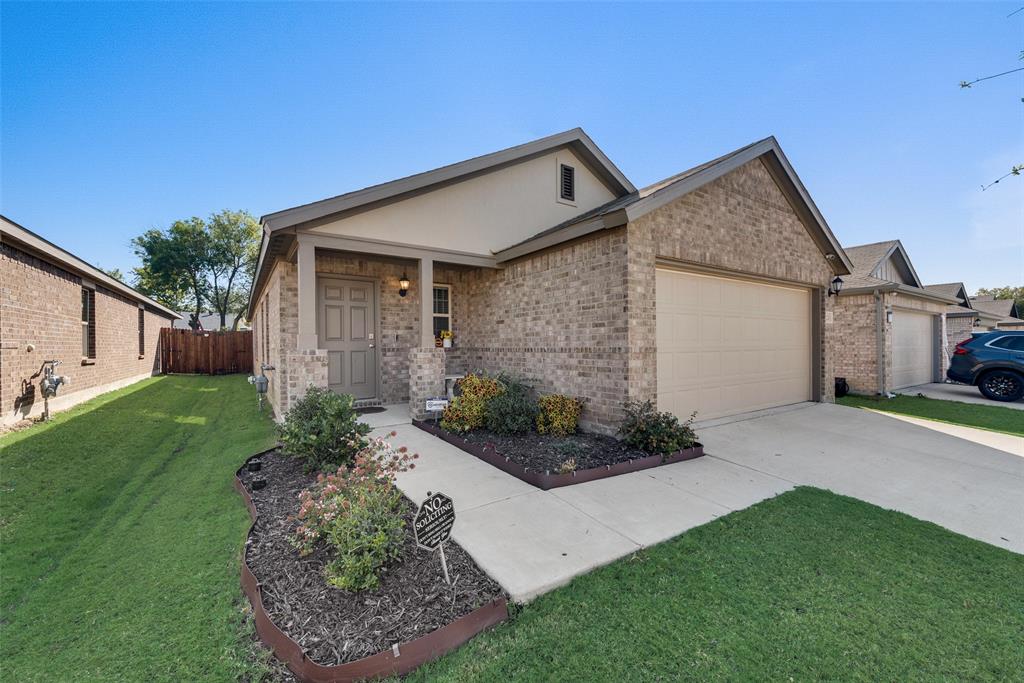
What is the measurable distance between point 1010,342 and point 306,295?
1552 centimetres

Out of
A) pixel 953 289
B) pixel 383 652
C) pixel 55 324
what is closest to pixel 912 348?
pixel 953 289

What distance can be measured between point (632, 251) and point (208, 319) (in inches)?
1813

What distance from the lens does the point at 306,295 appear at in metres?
6.10

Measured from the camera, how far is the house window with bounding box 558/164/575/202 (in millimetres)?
8820

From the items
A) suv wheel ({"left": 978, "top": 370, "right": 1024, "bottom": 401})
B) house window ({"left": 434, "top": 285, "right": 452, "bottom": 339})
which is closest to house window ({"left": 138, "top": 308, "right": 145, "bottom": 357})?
house window ({"left": 434, "top": 285, "right": 452, "bottom": 339})

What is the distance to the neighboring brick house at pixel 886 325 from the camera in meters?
10.4

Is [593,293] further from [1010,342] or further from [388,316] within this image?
[1010,342]

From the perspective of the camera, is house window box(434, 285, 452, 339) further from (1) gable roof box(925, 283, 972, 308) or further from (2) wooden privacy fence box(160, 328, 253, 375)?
(1) gable roof box(925, 283, 972, 308)

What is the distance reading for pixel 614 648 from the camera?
2074 millimetres

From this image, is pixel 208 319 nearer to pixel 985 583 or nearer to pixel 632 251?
pixel 632 251

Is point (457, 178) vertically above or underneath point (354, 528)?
above

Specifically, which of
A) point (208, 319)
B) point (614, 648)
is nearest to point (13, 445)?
point (614, 648)

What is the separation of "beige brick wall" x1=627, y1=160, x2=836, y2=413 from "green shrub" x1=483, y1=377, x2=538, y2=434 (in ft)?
5.09

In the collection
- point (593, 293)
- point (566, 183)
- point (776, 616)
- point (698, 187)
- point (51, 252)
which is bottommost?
point (776, 616)
